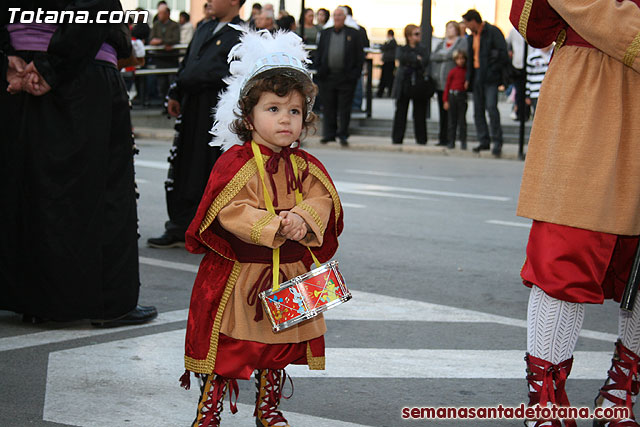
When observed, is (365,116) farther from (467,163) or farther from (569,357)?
(569,357)

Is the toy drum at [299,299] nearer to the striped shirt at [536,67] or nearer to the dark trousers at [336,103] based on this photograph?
the striped shirt at [536,67]

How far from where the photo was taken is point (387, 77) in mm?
29562

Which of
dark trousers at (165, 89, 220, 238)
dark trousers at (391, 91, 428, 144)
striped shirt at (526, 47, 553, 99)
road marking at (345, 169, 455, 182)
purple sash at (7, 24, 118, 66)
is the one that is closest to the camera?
purple sash at (7, 24, 118, 66)

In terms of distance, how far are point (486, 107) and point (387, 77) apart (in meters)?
13.6

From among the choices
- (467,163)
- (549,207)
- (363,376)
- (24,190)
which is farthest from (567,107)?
(467,163)

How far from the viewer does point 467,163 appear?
610 inches

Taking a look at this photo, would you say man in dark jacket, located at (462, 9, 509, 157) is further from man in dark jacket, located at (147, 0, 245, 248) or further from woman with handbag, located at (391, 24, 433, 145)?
man in dark jacket, located at (147, 0, 245, 248)

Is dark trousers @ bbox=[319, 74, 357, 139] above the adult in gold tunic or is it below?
below

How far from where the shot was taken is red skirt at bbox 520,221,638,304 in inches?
138

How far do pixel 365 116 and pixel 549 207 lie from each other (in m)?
18.7

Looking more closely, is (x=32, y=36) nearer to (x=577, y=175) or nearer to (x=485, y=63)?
(x=577, y=175)

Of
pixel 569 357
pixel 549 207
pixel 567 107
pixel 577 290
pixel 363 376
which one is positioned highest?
pixel 567 107

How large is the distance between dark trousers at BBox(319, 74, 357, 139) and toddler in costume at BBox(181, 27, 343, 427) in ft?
46.9

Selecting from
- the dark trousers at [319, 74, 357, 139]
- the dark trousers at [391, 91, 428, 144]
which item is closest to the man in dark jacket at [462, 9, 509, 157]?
the dark trousers at [391, 91, 428, 144]
